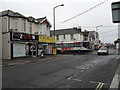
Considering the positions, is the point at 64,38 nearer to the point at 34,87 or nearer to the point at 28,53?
the point at 28,53

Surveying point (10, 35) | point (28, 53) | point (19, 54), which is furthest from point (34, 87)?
point (28, 53)

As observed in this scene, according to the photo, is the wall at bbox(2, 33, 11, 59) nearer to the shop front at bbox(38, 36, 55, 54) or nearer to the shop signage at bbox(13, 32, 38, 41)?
the shop signage at bbox(13, 32, 38, 41)

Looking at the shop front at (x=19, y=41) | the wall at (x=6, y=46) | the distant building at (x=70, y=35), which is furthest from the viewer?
the distant building at (x=70, y=35)

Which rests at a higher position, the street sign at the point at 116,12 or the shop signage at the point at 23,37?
the shop signage at the point at 23,37

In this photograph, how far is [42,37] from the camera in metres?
25.6

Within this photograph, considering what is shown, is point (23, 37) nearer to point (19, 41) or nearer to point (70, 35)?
point (19, 41)

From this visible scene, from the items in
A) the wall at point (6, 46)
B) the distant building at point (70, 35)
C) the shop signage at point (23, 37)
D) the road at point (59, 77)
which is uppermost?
the distant building at point (70, 35)

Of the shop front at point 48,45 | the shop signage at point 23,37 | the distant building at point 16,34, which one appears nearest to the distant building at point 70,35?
the shop front at point 48,45

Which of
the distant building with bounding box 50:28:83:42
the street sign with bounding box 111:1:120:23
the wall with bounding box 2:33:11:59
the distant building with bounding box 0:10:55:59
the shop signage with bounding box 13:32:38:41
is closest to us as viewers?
the street sign with bounding box 111:1:120:23

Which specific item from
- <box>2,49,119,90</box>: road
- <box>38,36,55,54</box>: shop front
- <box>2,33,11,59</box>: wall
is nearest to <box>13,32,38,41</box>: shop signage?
<box>2,33,11,59</box>: wall

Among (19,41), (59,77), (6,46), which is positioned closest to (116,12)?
(59,77)

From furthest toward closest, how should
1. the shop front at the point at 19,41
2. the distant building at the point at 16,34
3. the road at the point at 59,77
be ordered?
the shop front at the point at 19,41 < the distant building at the point at 16,34 < the road at the point at 59,77

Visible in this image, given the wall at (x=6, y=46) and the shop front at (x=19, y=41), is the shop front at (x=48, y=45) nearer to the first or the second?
the shop front at (x=19, y=41)

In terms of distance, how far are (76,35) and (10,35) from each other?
103 ft
